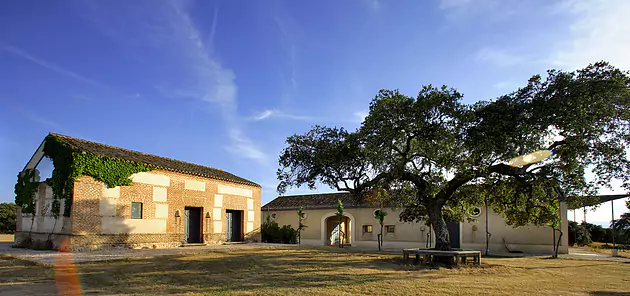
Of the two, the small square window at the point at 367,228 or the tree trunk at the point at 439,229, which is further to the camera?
the small square window at the point at 367,228

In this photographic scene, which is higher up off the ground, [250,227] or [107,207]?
[107,207]

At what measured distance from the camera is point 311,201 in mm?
33594

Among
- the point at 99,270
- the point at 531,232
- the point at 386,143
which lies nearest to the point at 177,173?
the point at 99,270

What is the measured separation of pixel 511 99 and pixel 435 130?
2.46 m

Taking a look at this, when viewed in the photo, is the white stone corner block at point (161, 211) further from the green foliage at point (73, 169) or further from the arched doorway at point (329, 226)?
the arched doorway at point (329, 226)

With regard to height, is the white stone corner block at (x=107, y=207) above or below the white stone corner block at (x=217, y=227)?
above

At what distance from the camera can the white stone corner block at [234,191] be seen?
22875mm

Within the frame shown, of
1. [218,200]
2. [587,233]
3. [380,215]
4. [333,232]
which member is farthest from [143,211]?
[587,233]

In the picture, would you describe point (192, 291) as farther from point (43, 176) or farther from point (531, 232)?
point (531, 232)

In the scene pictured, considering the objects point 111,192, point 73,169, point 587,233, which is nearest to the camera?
point 73,169

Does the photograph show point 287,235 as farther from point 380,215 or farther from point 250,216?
point 380,215

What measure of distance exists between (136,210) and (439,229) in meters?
12.9

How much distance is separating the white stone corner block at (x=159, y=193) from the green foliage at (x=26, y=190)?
5.07 meters

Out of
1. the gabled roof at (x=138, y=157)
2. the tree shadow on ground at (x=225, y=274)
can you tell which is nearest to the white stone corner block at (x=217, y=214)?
the gabled roof at (x=138, y=157)
